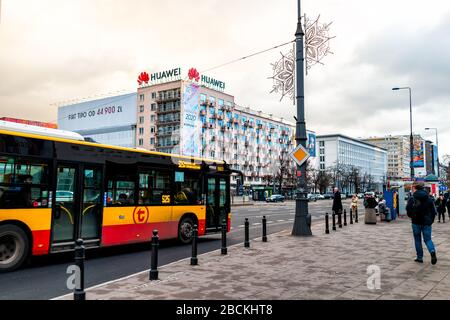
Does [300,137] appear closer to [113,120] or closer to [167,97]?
[167,97]

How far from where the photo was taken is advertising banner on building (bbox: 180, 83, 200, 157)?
84.5 meters

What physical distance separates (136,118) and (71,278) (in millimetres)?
87571

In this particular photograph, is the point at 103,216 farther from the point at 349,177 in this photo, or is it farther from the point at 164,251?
the point at 349,177

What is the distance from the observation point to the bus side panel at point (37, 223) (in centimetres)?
873

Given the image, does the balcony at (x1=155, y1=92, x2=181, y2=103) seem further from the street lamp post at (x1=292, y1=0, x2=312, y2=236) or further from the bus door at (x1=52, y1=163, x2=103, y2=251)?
the bus door at (x1=52, y1=163, x2=103, y2=251)

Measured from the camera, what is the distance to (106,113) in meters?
93.4

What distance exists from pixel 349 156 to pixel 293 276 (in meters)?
161

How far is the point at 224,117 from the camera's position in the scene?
96062 mm

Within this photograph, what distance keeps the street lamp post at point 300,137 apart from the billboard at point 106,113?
8035 cm

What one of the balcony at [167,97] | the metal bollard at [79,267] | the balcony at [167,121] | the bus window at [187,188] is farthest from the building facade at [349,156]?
the metal bollard at [79,267]

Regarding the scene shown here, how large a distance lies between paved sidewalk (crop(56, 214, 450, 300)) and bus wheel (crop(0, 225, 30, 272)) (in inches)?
111

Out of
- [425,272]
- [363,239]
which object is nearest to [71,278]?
[425,272]

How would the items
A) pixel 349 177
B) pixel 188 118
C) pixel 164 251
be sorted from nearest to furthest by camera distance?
pixel 164 251 < pixel 188 118 < pixel 349 177

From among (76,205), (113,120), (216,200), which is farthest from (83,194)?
(113,120)
